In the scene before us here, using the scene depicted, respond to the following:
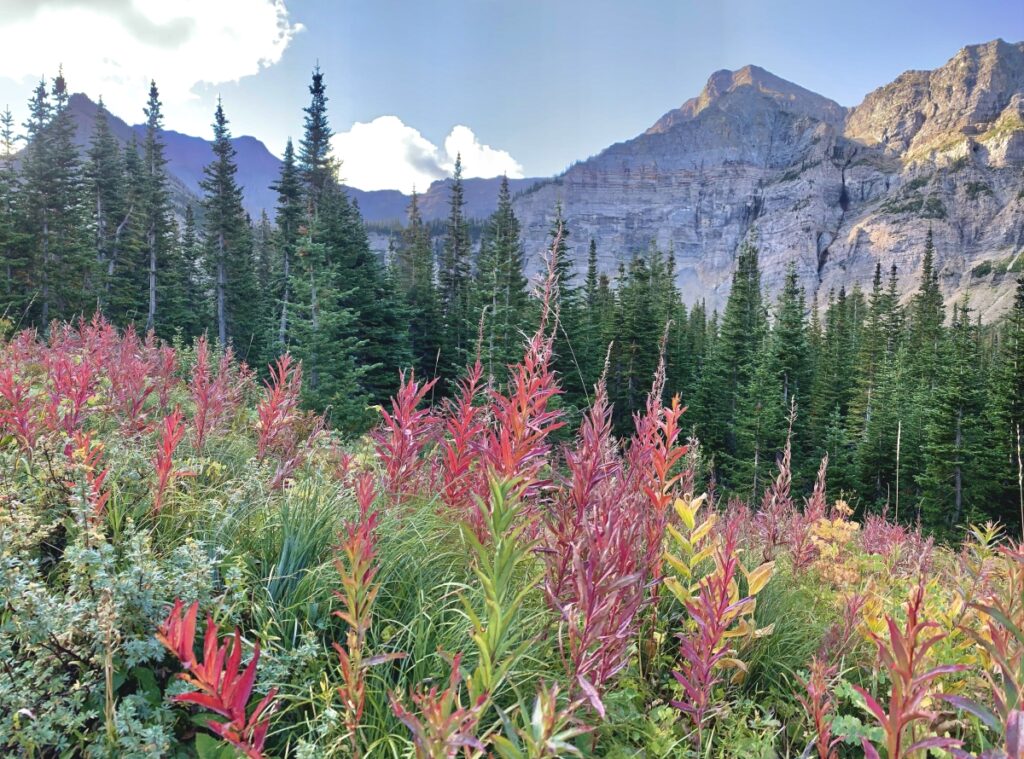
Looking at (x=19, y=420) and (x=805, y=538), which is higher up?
(x=19, y=420)

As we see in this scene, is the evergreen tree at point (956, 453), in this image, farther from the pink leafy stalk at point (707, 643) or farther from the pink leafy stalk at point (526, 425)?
the pink leafy stalk at point (526, 425)

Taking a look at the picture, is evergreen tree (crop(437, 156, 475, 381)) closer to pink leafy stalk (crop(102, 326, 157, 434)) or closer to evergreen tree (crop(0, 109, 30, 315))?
evergreen tree (crop(0, 109, 30, 315))

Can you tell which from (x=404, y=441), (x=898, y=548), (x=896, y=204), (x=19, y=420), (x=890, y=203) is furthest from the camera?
(x=890, y=203)

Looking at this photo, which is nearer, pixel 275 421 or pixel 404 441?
pixel 404 441

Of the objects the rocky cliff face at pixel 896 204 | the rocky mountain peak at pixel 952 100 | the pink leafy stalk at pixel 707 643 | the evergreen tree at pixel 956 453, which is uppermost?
the rocky mountain peak at pixel 952 100

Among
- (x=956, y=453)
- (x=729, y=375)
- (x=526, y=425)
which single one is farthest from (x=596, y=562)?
(x=729, y=375)

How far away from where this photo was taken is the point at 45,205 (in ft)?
104

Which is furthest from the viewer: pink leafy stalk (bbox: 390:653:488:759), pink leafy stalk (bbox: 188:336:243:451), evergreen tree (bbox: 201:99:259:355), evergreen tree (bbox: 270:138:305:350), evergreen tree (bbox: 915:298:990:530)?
evergreen tree (bbox: 201:99:259:355)

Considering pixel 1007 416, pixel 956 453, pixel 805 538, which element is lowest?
pixel 956 453

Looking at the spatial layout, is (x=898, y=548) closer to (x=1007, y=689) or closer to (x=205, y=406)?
(x=1007, y=689)

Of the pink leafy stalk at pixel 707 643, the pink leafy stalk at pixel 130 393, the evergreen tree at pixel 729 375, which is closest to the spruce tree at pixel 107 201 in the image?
the pink leafy stalk at pixel 130 393

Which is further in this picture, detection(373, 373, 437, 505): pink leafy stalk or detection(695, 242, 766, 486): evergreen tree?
detection(695, 242, 766, 486): evergreen tree

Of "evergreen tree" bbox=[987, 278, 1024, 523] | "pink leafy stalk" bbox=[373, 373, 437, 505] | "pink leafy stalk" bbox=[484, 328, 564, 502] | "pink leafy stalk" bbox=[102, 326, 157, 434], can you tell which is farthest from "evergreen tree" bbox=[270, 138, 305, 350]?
"evergreen tree" bbox=[987, 278, 1024, 523]

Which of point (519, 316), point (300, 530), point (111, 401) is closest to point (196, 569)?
point (300, 530)
